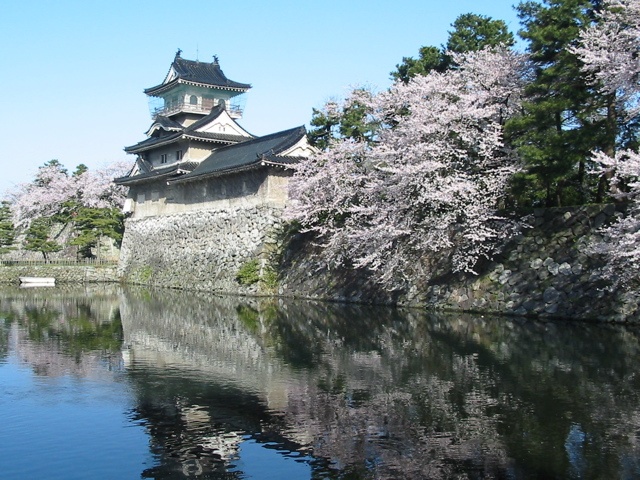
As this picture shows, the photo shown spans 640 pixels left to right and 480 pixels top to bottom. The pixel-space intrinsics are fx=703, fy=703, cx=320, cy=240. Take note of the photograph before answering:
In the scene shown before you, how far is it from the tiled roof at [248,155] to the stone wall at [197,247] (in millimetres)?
2014

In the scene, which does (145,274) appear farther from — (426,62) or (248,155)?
(426,62)

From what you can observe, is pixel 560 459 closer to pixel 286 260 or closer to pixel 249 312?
pixel 249 312

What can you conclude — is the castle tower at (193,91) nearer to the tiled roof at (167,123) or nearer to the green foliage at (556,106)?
the tiled roof at (167,123)

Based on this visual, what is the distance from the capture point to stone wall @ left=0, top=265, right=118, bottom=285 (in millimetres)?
43031

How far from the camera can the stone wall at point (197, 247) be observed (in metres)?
32.3

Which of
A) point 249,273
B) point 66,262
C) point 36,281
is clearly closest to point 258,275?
point 249,273

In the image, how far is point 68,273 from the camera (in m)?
43.1

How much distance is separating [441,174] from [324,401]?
13.1 m

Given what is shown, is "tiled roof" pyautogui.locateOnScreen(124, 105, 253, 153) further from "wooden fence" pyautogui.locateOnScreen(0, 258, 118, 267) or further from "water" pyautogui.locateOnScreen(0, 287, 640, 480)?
"water" pyautogui.locateOnScreen(0, 287, 640, 480)

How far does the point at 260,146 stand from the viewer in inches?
1346

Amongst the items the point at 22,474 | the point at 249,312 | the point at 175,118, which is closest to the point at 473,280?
the point at 249,312

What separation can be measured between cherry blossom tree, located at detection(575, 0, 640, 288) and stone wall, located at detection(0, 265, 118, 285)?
3240 cm

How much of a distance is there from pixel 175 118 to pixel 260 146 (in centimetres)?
1137

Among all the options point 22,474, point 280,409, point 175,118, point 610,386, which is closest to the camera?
point 22,474
